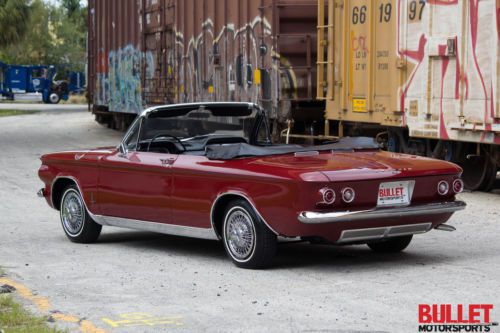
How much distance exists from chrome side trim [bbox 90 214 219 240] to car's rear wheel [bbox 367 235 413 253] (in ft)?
4.87

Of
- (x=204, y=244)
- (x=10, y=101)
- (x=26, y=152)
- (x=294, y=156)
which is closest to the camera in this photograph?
(x=294, y=156)

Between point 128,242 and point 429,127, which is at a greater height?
point 429,127

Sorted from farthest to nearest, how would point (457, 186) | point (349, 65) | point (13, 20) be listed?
point (13, 20) → point (349, 65) → point (457, 186)

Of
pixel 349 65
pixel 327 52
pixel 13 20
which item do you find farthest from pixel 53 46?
pixel 349 65

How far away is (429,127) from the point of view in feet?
50.4

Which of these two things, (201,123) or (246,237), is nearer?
(246,237)

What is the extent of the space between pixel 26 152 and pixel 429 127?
10860 mm

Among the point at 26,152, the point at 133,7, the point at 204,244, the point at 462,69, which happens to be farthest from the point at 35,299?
the point at 133,7

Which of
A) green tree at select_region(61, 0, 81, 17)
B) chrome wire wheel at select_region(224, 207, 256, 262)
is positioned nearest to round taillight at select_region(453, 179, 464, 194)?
chrome wire wheel at select_region(224, 207, 256, 262)

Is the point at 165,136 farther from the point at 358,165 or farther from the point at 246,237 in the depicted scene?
the point at 358,165

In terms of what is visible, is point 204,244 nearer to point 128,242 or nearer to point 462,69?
point 128,242

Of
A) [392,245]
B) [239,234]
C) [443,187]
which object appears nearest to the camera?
[239,234]

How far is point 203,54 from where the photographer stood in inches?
894

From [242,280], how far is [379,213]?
3.79 feet
